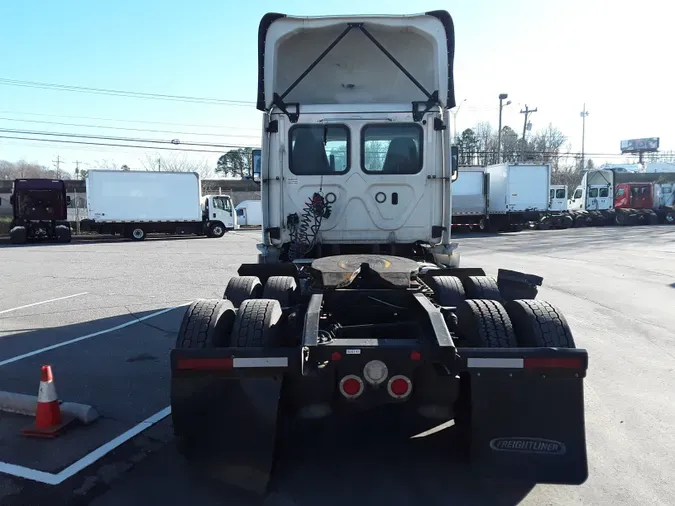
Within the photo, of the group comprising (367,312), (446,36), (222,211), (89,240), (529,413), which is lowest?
→ (89,240)

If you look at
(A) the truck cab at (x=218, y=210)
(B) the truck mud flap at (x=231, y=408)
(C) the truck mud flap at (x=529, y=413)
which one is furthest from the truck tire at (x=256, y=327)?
(A) the truck cab at (x=218, y=210)

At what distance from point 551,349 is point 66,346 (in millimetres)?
6383

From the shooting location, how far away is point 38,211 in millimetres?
28844

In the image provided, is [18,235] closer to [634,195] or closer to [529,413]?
[529,413]

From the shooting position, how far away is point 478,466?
3.44 m

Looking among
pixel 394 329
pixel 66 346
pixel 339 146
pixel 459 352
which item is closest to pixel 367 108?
pixel 339 146

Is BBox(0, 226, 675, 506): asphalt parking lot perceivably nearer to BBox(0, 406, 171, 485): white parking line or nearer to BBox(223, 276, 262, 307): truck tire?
BBox(0, 406, 171, 485): white parking line

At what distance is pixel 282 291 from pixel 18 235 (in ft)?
91.3

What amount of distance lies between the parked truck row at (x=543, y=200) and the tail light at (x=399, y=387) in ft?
104

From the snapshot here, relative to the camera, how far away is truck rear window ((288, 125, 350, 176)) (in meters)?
6.85

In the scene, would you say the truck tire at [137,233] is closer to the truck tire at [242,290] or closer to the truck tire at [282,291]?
the truck tire at [242,290]

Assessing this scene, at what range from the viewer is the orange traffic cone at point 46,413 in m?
4.39

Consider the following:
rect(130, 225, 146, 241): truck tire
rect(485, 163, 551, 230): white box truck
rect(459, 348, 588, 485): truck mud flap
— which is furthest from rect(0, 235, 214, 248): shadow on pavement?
rect(459, 348, 588, 485): truck mud flap

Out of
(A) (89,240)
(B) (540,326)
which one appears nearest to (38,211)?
(A) (89,240)
